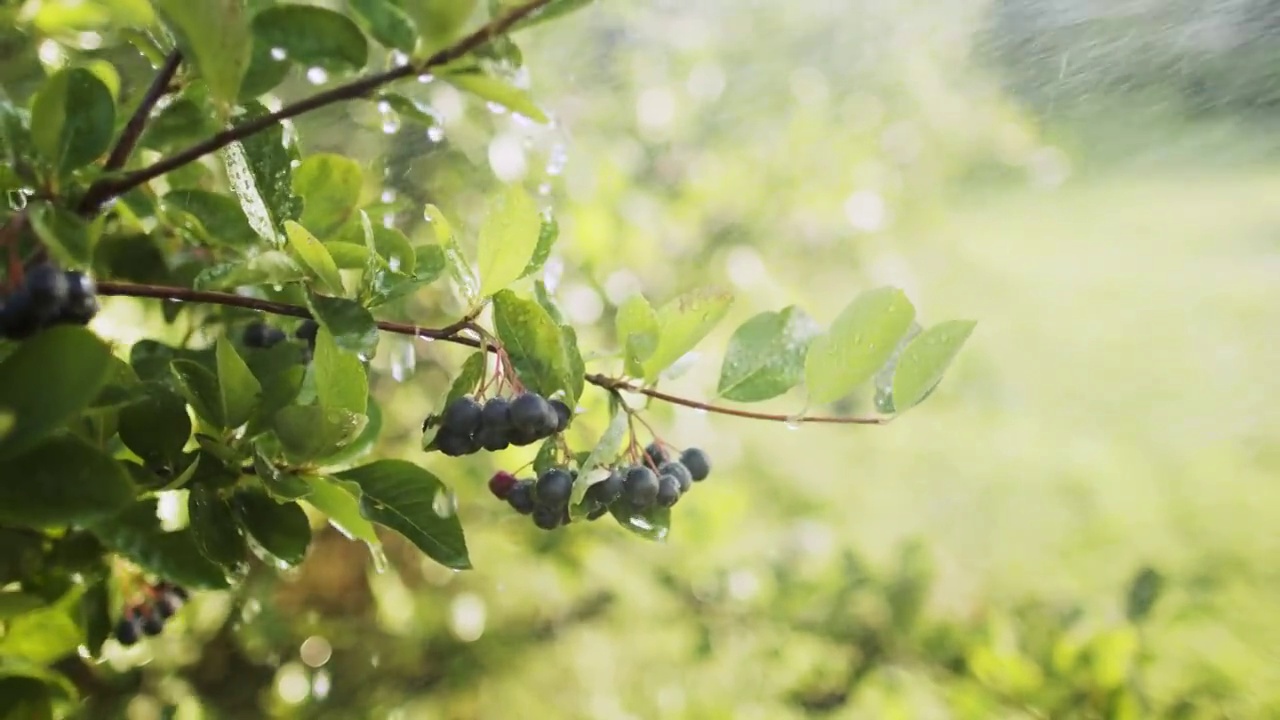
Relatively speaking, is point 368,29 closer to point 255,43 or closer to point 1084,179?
point 255,43

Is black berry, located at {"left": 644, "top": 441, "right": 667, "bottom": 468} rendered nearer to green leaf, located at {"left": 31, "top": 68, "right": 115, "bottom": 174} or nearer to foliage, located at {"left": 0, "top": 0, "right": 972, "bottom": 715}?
foliage, located at {"left": 0, "top": 0, "right": 972, "bottom": 715}

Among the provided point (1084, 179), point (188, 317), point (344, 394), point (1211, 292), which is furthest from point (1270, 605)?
point (188, 317)

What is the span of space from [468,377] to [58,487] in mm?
163

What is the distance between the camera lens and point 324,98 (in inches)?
11.3

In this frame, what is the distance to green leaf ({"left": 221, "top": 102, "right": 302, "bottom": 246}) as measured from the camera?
34 cm

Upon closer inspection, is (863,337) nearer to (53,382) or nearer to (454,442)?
(454,442)

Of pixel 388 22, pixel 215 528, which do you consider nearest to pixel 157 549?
pixel 215 528

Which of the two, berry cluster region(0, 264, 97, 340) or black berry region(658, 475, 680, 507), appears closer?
berry cluster region(0, 264, 97, 340)

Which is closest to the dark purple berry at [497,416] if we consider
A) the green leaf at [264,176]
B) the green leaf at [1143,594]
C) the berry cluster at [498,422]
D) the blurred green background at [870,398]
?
the berry cluster at [498,422]

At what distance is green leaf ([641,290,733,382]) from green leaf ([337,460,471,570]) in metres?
0.11

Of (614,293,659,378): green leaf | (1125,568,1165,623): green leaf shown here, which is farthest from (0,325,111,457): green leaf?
(1125,568,1165,623): green leaf

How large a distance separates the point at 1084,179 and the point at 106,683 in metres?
1.07

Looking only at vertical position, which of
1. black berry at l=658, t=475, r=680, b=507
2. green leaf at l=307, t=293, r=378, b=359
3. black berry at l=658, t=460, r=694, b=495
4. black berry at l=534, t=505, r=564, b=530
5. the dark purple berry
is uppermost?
green leaf at l=307, t=293, r=378, b=359

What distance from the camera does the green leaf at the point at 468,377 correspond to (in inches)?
15.5
